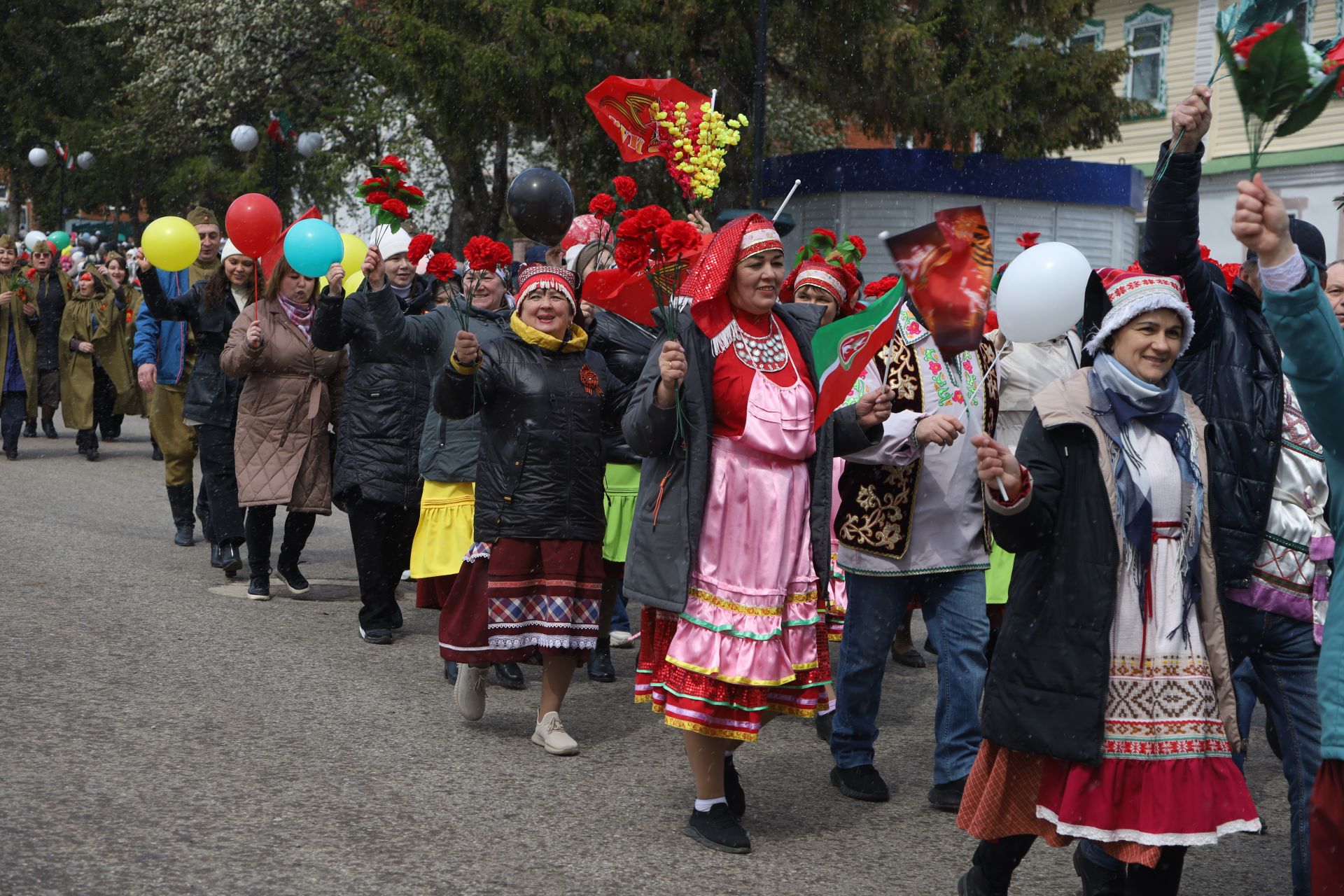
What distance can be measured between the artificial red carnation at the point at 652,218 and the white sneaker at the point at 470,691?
7.22 ft

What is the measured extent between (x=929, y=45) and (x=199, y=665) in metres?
13.0

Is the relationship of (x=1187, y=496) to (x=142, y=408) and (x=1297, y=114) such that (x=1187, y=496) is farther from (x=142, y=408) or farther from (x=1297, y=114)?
(x=142, y=408)

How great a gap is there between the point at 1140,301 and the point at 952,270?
599 mm

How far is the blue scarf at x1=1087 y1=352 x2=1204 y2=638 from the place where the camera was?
3781mm

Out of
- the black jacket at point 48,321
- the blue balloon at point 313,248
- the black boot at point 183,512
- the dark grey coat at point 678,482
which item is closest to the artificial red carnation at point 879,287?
the dark grey coat at point 678,482

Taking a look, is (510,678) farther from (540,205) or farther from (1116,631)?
(1116,631)

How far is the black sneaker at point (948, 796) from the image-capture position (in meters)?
5.22

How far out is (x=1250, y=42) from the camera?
2924 mm

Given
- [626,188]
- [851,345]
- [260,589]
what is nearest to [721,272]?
Answer: [851,345]

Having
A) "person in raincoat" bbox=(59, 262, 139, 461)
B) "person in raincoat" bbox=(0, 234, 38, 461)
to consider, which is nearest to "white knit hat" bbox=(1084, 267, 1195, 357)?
"person in raincoat" bbox=(0, 234, 38, 461)

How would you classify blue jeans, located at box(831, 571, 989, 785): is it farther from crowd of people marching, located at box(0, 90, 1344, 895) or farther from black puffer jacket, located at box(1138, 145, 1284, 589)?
black puffer jacket, located at box(1138, 145, 1284, 589)

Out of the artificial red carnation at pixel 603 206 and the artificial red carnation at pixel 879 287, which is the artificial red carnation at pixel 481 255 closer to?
the artificial red carnation at pixel 603 206

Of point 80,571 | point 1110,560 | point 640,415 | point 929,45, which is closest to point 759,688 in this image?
point 640,415

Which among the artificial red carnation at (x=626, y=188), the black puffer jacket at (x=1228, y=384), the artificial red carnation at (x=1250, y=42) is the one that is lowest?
the black puffer jacket at (x=1228, y=384)
